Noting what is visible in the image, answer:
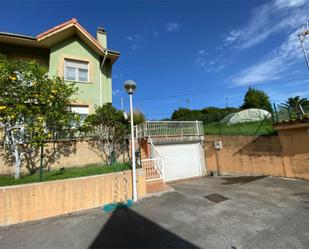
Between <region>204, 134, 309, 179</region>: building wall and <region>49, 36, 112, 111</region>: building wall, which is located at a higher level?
<region>49, 36, 112, 111</region>: building wall

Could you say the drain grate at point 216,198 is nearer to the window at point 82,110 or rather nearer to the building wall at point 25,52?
the window at point 82,110

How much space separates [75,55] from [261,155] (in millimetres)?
13073

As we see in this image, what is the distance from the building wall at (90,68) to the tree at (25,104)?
122 inches

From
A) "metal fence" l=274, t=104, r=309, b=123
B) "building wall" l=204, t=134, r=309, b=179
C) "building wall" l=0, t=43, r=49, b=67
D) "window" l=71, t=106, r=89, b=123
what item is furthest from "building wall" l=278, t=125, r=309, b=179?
"building wall" l=0, t=43, r=49, b=67

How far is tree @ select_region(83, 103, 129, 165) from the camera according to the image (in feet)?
31.1

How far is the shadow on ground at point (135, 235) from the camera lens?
14.5ft

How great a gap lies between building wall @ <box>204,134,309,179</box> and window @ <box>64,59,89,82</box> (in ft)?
32.5

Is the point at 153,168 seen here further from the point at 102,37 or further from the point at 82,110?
the point at 102,37

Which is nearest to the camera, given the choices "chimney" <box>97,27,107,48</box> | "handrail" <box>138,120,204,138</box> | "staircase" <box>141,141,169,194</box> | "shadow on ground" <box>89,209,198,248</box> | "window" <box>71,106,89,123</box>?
"shadow on ground" <box>89,209,198,248</box>

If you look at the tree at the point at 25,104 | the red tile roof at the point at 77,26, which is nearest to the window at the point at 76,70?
the red tile roof at the point at 77,26

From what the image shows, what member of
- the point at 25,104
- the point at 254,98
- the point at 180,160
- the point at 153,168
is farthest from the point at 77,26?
the point at 254,98

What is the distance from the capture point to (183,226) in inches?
205

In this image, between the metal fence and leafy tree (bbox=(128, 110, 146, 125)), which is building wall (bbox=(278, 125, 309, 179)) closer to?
the metal fence

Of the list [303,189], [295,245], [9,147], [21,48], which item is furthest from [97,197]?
[21,48]
